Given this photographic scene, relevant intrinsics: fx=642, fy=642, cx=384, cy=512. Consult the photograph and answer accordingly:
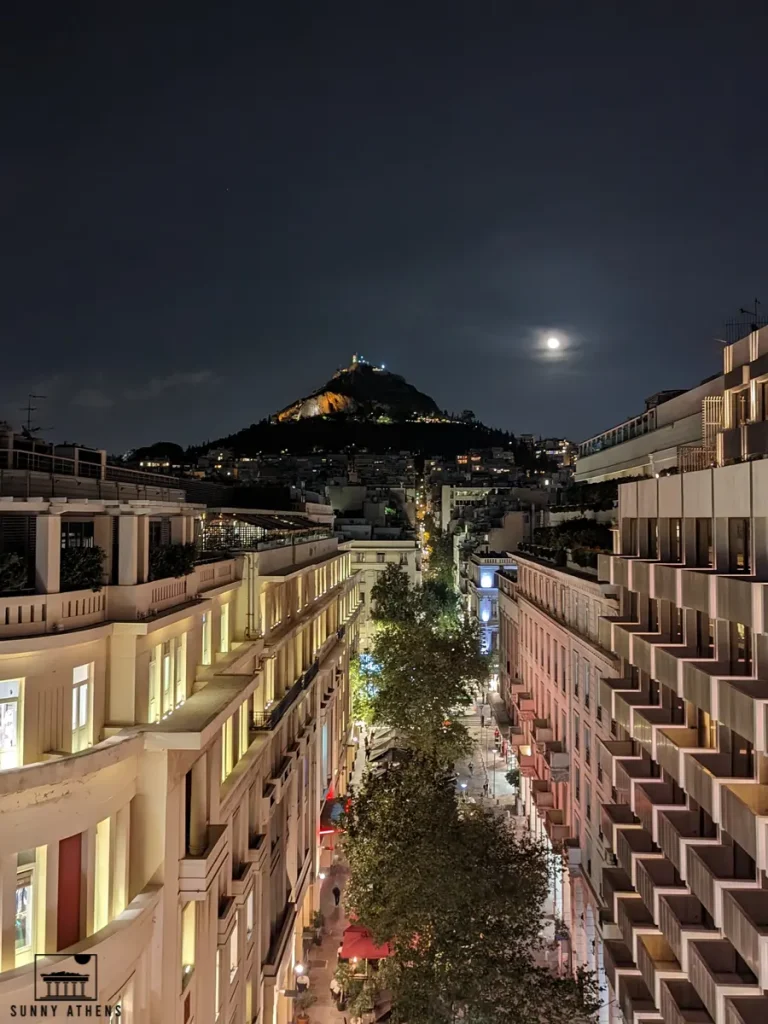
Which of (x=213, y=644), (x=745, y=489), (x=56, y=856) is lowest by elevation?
(x=56, y=856)

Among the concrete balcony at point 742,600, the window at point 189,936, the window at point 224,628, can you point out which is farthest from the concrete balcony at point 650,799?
the window at point 224,628

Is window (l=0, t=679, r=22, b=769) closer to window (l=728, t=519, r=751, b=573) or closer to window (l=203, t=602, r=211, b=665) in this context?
window (l=203, t=602, r=211, b=665)

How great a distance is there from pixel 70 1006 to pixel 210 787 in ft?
18.7

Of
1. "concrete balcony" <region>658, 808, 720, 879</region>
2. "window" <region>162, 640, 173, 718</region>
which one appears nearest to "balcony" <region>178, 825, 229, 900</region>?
"window" <region>162, 640, 173, 718</region>

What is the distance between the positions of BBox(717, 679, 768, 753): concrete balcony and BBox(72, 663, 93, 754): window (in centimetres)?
1147

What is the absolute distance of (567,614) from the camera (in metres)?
31.4

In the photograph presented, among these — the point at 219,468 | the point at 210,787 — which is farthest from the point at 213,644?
the point at 219,468

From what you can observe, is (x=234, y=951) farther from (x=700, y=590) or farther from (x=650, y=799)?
(x=700, y=590)

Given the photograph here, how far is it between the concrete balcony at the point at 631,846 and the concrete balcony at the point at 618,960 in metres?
2.04

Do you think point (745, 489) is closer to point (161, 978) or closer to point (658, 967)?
point (658, 967)

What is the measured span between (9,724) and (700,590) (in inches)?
509

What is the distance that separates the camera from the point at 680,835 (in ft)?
46.3

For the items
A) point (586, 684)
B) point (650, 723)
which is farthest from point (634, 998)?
point (586, 684)

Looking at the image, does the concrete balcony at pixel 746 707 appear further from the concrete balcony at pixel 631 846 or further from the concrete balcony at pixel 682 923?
the concrete balcony at pixel 631 846
